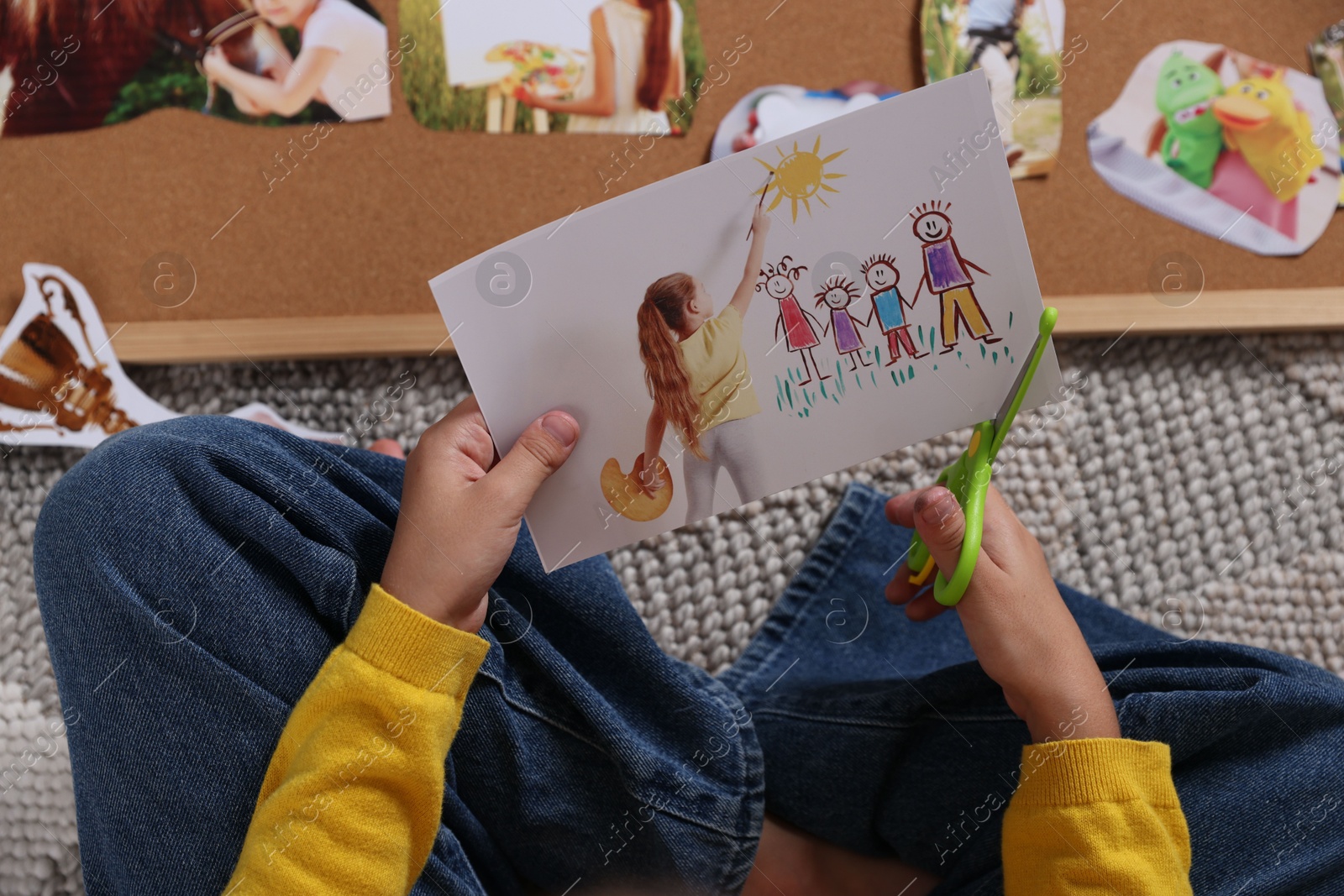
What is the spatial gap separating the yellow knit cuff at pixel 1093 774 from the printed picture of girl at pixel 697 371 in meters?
0.23

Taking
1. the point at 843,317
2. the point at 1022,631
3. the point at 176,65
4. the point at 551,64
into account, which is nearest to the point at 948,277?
the point at 843,317

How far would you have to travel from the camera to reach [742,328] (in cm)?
53

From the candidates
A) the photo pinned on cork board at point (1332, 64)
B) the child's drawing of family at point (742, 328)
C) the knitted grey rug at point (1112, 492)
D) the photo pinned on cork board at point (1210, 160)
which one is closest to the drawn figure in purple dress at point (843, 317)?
the child's drawing of family at point (742, 328)

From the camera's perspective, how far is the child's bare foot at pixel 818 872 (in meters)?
0.60

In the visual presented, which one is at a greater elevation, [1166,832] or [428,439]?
[428,439]

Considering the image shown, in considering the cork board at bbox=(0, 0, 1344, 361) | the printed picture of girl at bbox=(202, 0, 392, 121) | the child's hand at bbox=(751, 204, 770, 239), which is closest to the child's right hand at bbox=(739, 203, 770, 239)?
the child's hand at bbox=(751, 204, 770, 239)

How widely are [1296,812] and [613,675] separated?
0.41 m

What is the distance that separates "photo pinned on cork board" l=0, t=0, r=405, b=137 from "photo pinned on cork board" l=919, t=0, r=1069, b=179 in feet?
1.47

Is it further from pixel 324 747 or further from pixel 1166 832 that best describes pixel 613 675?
pixel 1166 832

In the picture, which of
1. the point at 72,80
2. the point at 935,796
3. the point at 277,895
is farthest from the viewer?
the point at 72,80

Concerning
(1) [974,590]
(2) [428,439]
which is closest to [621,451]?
(2) [428,439]

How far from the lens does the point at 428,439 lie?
51cm

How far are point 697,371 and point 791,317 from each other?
0.21 feet

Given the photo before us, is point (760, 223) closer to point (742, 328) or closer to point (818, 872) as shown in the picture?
point (742, 328)
